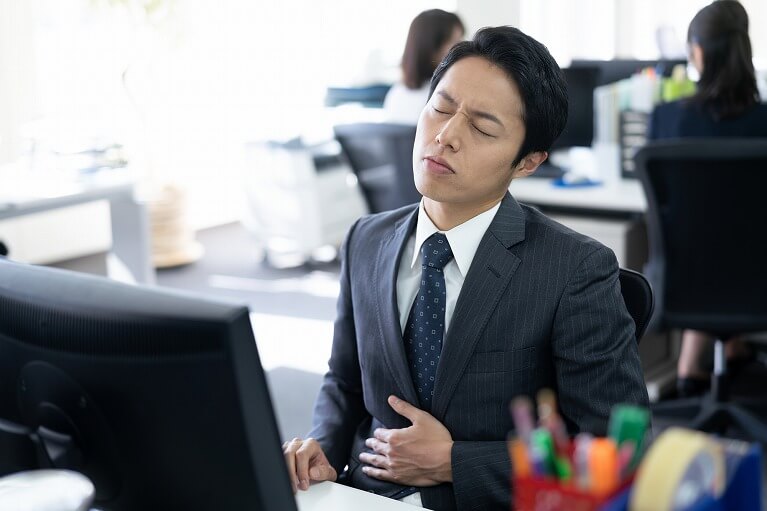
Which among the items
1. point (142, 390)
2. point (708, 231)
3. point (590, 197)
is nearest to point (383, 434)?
point (142, 390)

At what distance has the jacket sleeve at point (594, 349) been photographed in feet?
4.66

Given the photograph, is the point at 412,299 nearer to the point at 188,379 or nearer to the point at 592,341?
the point at 592,341

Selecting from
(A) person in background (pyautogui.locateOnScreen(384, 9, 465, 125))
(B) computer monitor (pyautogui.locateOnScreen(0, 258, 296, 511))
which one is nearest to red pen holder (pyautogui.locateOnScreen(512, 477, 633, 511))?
(B) computer monitor (pyautogui.locateOnScreen(0, 258, 296, 511))

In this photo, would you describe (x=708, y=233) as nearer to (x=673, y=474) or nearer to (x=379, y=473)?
(x=379, y=473)

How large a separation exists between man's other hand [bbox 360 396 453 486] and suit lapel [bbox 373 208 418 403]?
0.04 m

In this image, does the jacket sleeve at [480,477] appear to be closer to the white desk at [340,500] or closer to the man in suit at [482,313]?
the man in suit at [482,313]

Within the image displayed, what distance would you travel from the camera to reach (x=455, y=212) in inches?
61.1

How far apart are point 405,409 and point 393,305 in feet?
0.53

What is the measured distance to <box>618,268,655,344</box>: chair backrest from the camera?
1570 millimetres

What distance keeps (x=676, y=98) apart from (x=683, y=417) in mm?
1127

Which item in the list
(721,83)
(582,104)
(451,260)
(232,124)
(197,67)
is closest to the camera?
(451,260)

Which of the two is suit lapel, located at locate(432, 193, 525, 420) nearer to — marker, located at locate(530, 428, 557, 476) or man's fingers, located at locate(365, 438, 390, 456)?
man's fingers, located at locate(365, 438, 390, 456)

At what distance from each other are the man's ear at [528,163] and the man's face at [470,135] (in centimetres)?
4

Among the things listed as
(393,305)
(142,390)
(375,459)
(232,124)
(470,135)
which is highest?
(470,135)
